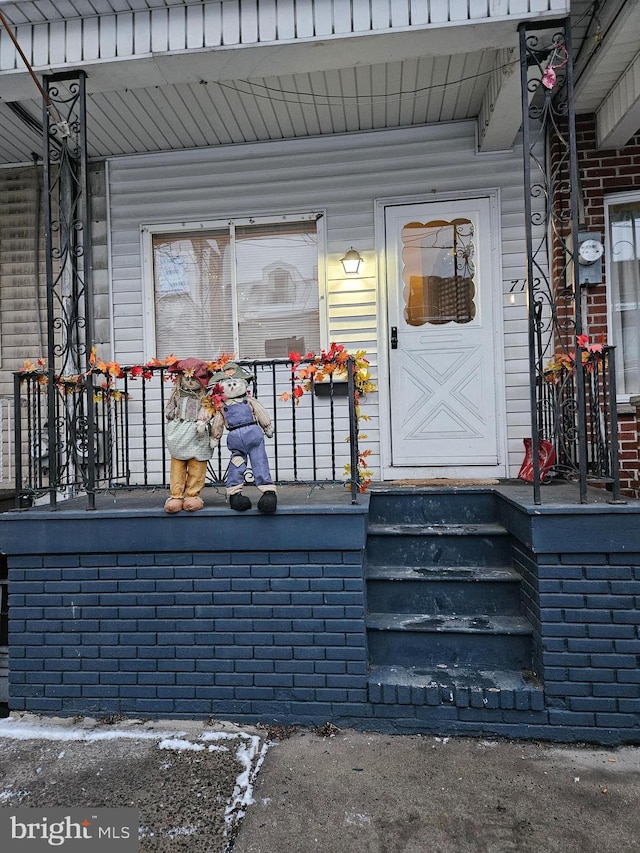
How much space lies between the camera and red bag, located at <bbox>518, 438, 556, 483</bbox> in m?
3.40

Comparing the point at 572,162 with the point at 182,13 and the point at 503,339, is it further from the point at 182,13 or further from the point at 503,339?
the point at 182,13

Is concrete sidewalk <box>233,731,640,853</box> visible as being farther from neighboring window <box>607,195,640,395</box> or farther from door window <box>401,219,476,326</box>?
door window <box>401,219,476,326</box>

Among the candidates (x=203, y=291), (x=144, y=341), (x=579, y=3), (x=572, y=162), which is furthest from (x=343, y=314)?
(x=579, y=3)

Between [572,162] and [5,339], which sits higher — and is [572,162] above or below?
above

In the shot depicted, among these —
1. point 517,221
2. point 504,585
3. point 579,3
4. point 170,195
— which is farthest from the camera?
point 170,195

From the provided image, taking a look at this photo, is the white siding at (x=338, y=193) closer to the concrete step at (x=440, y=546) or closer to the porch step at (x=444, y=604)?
the porch step at (x=444, y=604)

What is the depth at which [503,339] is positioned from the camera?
14.0 feet

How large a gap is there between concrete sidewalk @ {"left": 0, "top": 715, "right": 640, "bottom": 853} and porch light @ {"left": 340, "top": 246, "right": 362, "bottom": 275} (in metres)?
3.35

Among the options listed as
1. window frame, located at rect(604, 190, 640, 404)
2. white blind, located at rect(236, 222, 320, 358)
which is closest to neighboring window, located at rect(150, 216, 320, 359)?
white blind, located at rect(236, 222, 320, 358)

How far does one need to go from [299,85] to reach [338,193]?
881 millimetres

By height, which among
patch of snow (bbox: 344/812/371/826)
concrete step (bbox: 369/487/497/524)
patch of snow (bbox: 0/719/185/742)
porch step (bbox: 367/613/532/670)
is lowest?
patch of snow (bbox: 0/719/185/742)

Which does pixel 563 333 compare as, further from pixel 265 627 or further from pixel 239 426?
pixel 265 627

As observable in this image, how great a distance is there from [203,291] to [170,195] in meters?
0.87

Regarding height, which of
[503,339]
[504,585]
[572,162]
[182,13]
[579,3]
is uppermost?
[579,3]
